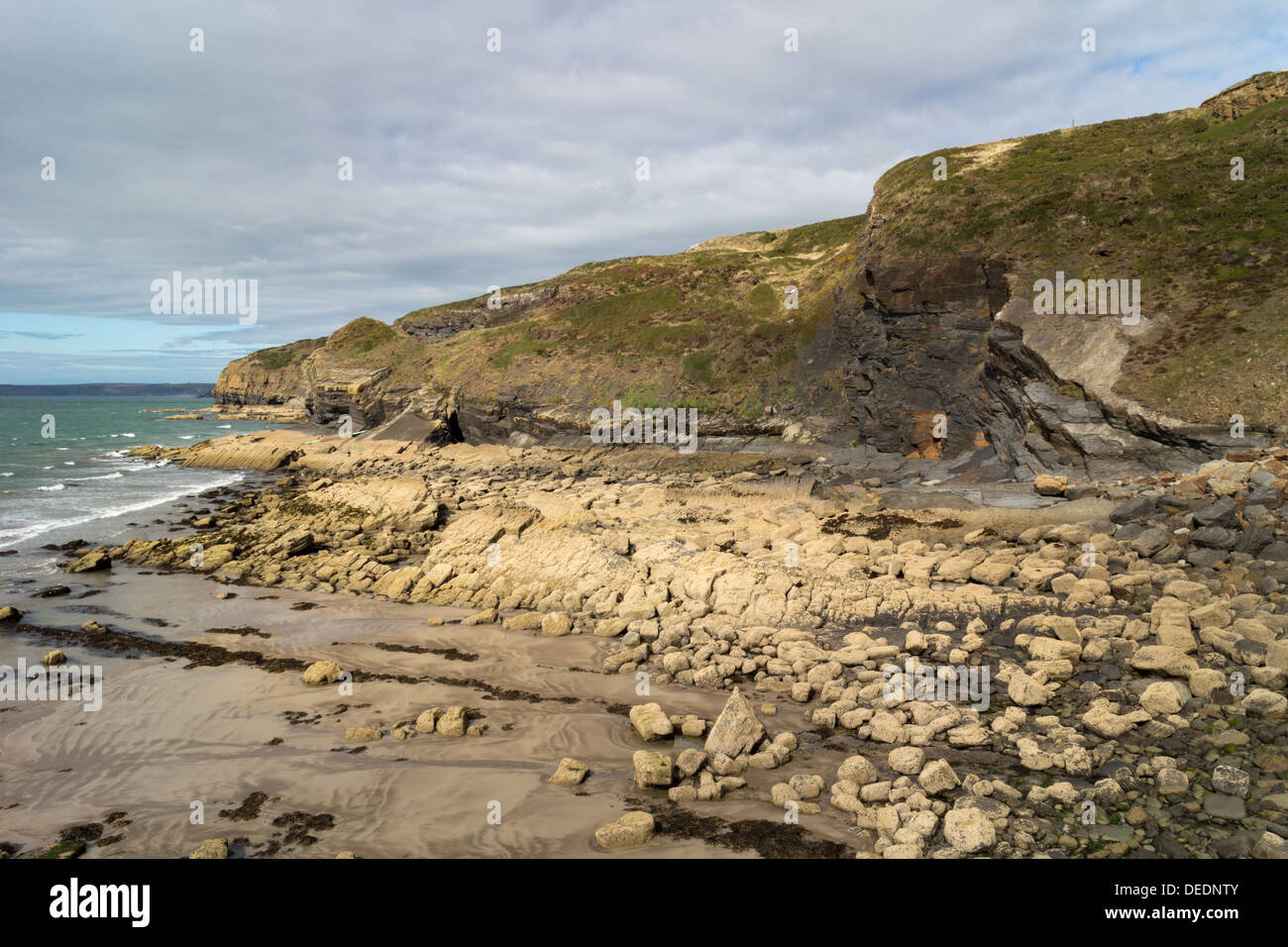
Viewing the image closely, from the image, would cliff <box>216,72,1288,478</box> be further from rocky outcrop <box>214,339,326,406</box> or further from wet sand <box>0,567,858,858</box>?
rocky outcrop <box>214,339,326,406</box>

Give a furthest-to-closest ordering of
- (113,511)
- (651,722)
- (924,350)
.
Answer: (113,511)
(924,350)
(651,722)

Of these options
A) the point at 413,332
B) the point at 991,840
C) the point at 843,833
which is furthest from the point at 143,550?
the point at 413,332

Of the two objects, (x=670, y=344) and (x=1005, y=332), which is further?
(x=670, y=344)

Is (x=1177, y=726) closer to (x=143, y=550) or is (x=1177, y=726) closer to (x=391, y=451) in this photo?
(x=143, y=550)

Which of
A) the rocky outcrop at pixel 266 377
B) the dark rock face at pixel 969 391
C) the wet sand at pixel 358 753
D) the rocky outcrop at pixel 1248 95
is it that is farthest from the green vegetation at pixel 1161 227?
the rocky outcrop at pixel 266 377

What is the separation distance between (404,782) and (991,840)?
29.7ft

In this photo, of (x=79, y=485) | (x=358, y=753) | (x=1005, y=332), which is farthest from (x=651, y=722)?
(x=79, y=485)

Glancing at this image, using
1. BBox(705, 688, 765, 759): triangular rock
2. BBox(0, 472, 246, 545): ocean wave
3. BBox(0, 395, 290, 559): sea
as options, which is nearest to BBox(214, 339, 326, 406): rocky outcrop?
BBox(0, 395, 290, 559): sea

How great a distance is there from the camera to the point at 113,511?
37500 mm

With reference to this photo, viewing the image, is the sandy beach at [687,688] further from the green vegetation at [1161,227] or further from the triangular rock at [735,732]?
the green vegetation at [1161,227]

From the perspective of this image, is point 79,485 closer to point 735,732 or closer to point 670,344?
point 670,344

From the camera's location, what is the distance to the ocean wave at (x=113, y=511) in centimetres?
3102

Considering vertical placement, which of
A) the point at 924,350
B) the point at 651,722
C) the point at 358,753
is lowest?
the point at 358,753

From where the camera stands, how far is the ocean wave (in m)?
31.0
